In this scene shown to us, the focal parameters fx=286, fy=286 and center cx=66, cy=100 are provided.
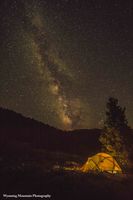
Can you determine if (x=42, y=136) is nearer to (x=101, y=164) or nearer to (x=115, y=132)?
(x=115, y=132)

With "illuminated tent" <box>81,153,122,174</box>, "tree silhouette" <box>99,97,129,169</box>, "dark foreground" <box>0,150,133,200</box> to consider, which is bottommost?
"dark foreground" <box>0,150,133,200</box>

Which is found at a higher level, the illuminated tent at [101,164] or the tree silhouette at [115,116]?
the tree silhouette at [115,116]

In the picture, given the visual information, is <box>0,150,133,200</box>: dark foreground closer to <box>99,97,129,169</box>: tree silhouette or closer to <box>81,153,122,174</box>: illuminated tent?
<box>81,153,122,174</box>: illuminated tent

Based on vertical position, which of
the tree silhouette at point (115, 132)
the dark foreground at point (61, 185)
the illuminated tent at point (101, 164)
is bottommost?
the dark foreground at point (61, 185)

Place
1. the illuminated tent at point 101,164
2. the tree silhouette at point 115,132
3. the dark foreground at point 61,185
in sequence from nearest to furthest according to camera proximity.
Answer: the dark foreground at point 61,185 → the illuminated tent at point 101,164 → the tree silhouette at point 115,132

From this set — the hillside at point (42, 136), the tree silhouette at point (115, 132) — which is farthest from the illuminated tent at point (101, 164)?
the hillside at point (42, 136)

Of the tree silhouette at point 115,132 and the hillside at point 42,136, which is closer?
the tree silhouette at point 115,132

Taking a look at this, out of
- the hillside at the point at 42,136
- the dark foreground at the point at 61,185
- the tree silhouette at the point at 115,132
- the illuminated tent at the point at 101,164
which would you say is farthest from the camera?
the hillside at the point at 42,136

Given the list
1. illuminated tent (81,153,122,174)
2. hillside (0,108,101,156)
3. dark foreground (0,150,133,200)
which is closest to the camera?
dark foreground (0,150,133,200)

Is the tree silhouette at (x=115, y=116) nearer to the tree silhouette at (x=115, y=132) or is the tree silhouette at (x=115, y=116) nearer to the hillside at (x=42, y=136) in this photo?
the tree silhouette at (x=115, y=132)

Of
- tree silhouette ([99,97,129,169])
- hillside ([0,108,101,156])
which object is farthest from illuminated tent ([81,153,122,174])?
hillside ([0,108,101,156])

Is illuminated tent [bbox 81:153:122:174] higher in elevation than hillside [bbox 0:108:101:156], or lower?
lower

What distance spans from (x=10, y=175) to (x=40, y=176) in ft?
6.23

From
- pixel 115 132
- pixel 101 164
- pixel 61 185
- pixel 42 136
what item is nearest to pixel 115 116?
pixel 115 132
